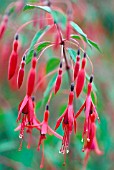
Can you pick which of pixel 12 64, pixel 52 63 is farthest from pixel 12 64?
pixel 52 63

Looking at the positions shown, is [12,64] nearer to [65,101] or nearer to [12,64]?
[12,64]

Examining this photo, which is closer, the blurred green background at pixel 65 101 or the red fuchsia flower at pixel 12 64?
the red fuchsia flower at pixel 12 64

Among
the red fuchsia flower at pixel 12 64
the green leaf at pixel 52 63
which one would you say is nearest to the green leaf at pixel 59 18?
the red fuchsia flower at pixel 12 64

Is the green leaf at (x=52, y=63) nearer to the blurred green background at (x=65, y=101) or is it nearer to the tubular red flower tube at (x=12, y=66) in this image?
the blurred green background at (x=65, y=101)

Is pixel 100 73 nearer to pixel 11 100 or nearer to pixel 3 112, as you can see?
pixel 11 100

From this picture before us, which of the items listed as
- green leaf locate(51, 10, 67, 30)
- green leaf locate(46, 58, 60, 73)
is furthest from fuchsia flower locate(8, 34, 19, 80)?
green leaf locate(46, 58, 60, 73)

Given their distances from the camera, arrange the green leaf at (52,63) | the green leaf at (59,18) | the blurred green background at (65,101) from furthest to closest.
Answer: the blurred green background at (65,101), the green leaf at (52,63), the green leaf at (59,18)

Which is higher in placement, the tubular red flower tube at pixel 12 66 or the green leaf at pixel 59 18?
the green leaf at pixel 59 18

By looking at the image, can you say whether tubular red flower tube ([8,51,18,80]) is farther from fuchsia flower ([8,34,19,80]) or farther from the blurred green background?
the blurred green background

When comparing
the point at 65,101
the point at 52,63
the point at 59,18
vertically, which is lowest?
the point at 65,101
